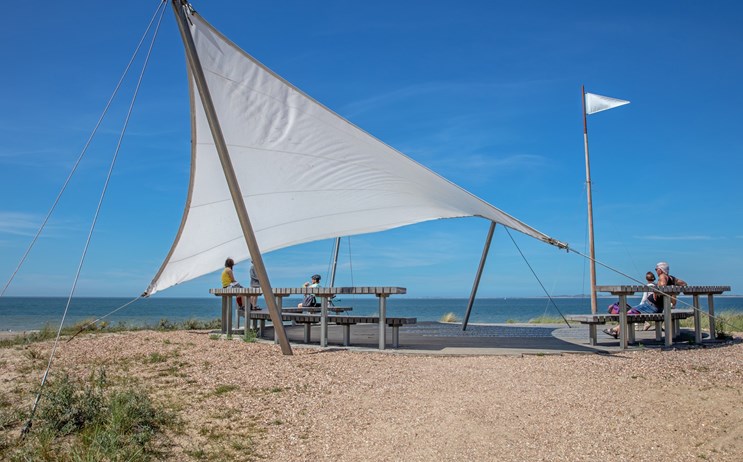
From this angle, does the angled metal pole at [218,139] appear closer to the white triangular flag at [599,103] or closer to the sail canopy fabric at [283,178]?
the sail canopy fabric at [283,178]

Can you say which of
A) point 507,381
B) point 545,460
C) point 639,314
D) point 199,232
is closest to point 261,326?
point 199,232

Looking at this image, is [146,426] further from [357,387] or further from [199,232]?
[199,232]

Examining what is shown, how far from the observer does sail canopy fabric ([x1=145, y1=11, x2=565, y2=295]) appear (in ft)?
23.1

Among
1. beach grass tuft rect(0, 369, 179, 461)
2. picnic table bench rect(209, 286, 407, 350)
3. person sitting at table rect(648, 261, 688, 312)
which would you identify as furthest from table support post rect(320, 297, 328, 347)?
person sitting at table rect(648, 261, 688, 312)

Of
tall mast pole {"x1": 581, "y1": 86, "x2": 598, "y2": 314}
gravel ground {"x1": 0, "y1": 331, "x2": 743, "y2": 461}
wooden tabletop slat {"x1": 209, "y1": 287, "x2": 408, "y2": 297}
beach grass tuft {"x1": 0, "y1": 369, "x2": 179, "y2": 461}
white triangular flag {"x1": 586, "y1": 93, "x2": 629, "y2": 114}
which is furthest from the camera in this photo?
white triangular flag {"x1": 586, "y1": 93, "x2": 629, "y2": 114}

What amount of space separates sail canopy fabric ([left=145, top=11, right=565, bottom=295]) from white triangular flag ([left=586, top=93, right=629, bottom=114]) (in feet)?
21.9

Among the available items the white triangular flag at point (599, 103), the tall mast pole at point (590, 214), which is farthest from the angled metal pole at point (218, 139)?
the white triangular flag at point (599, 103)

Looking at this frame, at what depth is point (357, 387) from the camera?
4.87 m

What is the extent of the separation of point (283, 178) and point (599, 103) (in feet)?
27.7

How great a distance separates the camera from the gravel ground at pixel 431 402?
3.72m

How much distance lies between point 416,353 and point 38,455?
3917 mm

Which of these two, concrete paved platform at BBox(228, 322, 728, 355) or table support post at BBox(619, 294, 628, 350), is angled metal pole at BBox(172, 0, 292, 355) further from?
table support post at BBox(619, 294, 628, 350)

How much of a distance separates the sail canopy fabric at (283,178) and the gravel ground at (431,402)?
219cm

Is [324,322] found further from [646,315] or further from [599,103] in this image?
[599,103]
